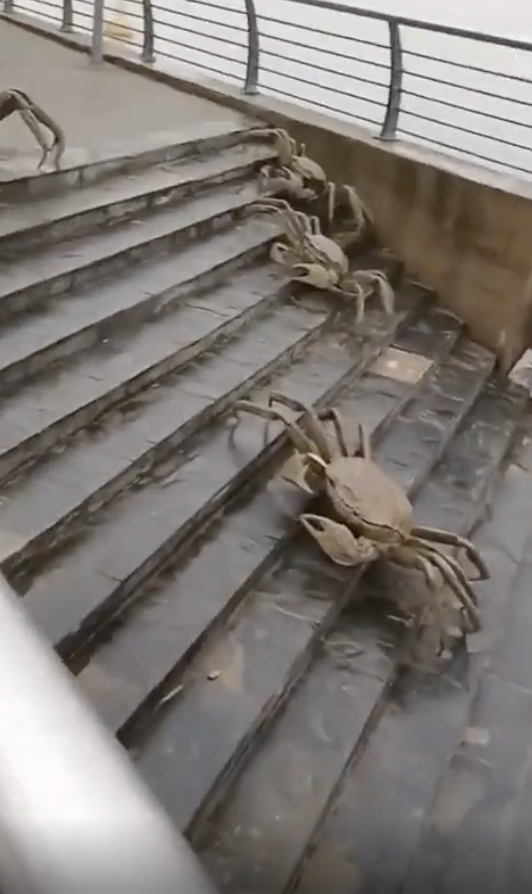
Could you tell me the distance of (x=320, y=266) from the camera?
4902mm

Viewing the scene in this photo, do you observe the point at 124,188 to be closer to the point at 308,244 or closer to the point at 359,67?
the point at 308,244

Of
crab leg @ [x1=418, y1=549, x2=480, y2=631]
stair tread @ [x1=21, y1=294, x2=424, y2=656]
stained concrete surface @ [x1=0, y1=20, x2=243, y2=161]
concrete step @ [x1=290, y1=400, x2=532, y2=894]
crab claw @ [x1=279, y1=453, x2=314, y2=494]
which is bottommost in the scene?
concrete step @ [x1=290, y1=400, x2=532, y2=894]

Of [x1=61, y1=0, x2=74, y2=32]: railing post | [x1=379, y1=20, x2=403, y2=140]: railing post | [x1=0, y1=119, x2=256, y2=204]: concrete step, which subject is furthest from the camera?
[x1=61, y1=0, x2=74, y2=32]: railing post

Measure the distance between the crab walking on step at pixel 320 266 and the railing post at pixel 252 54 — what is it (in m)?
1.58

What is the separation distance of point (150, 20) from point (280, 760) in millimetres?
5589

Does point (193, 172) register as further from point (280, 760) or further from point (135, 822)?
point (135, 822)

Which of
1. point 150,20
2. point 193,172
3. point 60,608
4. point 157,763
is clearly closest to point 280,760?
point 157,763

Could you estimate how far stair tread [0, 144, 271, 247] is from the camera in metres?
3.89

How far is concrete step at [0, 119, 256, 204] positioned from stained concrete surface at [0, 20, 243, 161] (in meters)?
0.10

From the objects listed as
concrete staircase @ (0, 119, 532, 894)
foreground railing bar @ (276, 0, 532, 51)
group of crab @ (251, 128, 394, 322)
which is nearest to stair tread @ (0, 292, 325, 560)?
concrete staircase @ (0, 119, 532, 894)

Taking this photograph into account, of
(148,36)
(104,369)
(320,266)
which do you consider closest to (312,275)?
(320,266)

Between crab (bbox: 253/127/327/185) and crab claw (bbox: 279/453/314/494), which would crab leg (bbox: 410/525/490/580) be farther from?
crab (bbox: 253/127/327/185)

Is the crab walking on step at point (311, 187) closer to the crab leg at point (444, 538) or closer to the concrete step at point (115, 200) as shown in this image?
the concrete step at point (115, 200)

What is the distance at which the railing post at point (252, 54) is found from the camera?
6.34 meters
